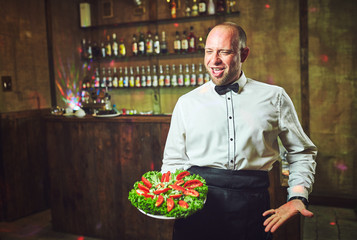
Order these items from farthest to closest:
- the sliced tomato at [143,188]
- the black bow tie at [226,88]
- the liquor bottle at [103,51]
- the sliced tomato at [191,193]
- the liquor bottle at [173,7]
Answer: the liquor bottle at [103,51] → the liquor bottle at [173,7] → the black bow tie at [226,88] → the sliced tomato at [143,188] → the sliced tomato at [191,193]

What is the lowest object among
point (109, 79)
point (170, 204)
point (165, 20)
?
point (170, 204)

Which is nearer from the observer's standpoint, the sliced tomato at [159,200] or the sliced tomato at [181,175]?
the sliced tomato at [159,200]

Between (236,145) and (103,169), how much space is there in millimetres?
2208

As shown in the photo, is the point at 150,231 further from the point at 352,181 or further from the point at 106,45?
the point at 106,45

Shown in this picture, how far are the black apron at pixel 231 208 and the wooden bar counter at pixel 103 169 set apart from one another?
1.59 m

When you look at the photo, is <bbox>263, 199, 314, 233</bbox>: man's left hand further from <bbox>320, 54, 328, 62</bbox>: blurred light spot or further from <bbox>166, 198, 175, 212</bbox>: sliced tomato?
<bbox>320, 54, 328, 62</bbox>: blurred light spot

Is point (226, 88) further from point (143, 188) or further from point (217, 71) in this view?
point (143, 188)

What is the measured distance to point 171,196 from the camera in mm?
1481

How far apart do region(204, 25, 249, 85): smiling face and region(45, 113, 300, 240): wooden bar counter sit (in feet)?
5.57

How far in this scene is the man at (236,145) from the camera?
1.61 meters

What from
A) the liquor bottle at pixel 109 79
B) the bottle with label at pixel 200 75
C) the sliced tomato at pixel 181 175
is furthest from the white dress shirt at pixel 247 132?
the liquor bottle at pixel 109 79

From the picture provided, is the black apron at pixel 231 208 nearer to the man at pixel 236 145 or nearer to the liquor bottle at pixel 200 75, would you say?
the man at pixel 236 145

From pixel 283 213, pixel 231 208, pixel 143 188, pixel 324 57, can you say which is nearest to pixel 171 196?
pixel 143 188

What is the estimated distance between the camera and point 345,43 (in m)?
4.30
